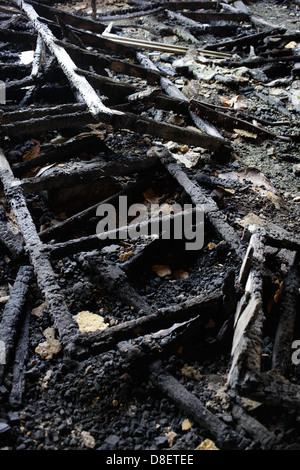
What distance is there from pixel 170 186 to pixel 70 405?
242cm

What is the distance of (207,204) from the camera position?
3.39m

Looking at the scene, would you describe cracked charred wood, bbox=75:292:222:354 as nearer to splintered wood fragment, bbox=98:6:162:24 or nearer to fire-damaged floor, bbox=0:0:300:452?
fire-damaged floor, bbox=0:0:300:452

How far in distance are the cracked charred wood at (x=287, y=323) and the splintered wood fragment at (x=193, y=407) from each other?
0.53 meters

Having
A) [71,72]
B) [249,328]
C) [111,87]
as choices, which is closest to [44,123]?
[71,72]

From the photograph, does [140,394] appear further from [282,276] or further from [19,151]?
[19,151]

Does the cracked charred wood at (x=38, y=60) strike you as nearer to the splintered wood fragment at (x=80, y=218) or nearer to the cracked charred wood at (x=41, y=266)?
the cracked charred wood at (x=41, y=266)

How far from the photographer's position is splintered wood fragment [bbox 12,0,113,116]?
3.65m

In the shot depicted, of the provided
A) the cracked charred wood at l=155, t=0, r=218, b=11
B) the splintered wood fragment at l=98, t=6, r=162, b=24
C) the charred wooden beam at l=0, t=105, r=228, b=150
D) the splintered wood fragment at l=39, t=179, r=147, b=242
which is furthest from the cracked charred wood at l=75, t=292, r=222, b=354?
the cracked charred wood at l=155, t=0, r=218, b=11

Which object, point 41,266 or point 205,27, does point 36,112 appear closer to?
point 41,266

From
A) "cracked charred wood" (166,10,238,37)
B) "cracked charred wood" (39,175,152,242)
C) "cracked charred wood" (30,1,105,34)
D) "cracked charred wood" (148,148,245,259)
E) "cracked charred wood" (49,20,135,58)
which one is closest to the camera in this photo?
"cracked charred wood" (148,148,245,259)

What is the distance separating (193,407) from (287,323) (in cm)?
87

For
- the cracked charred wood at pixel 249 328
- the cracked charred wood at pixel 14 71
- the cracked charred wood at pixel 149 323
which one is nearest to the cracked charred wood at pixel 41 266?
the cracked charred wood at pixel 149 323

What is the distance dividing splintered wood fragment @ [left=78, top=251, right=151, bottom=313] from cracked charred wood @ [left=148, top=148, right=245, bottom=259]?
849 mm
